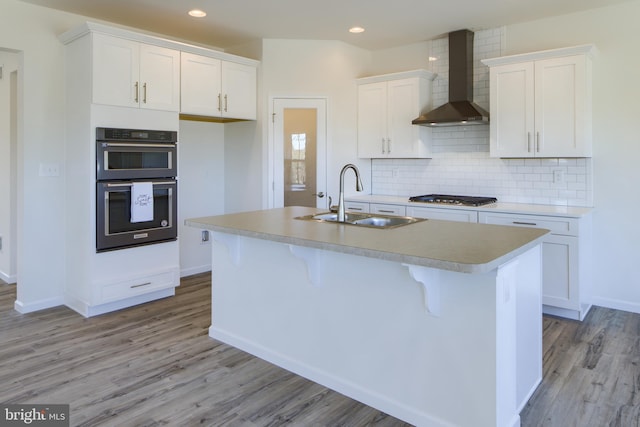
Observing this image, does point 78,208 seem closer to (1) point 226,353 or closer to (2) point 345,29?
(1) point 226,353

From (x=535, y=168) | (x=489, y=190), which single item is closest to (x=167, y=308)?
(x=489, y=190)

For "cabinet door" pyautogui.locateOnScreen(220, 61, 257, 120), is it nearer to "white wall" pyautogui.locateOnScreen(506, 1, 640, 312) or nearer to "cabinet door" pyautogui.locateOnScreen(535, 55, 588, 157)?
"cabinet door" pyautogui.locateOnScreen(535, 55, 588, 157)

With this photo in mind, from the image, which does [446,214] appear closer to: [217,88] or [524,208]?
[524,208]

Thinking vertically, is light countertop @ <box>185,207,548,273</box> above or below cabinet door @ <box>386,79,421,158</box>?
below

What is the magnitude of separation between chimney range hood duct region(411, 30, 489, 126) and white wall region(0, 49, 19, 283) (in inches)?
169

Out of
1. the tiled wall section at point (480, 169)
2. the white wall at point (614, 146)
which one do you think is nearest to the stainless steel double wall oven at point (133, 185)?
the tiled wall section at point (480, 169)

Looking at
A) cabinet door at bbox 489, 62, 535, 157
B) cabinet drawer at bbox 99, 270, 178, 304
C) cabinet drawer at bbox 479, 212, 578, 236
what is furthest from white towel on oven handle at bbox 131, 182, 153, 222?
cabinet door at bbox 489, 62, 535, 157

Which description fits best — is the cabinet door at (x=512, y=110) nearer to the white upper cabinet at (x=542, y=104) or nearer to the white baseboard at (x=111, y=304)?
the white upper cabinet at (x=542, y=104)

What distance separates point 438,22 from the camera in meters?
4.36

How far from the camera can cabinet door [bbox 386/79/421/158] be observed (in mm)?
4805

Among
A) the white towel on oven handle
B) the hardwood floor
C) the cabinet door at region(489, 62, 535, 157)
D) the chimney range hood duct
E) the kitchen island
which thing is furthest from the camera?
the chimney range hood duct

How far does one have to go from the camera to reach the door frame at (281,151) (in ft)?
16.3

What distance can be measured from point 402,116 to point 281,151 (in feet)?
4.57

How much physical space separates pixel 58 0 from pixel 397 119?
132 inches
